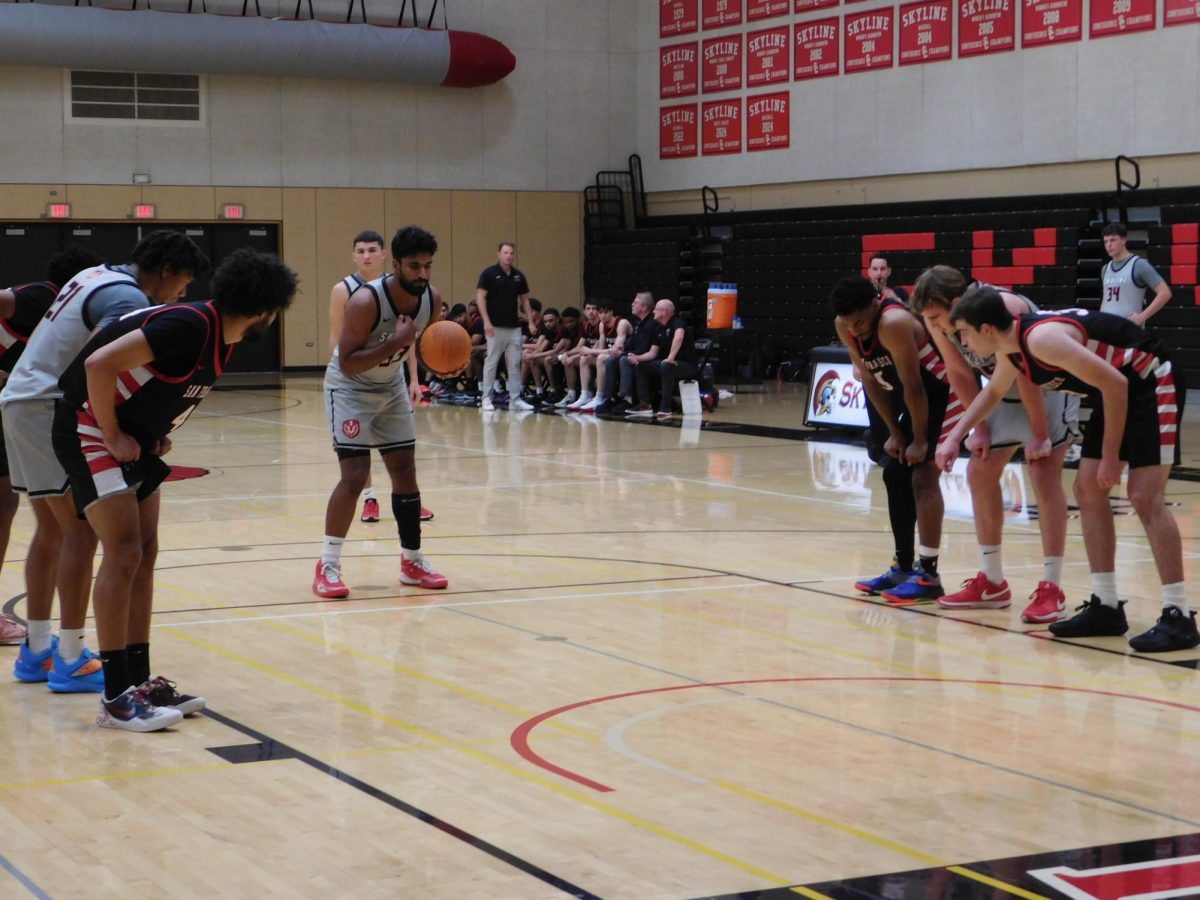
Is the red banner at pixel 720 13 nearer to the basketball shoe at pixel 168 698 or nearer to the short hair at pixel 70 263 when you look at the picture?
the short hair at pixel 70 263

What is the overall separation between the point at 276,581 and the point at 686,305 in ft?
58.7

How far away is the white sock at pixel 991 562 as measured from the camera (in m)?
7.34

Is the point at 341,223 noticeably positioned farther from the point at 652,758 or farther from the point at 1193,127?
the point at 652,758

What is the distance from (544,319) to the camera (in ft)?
65.0

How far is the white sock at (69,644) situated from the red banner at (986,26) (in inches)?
664

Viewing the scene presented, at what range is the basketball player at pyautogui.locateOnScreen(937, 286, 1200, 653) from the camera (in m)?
6.33

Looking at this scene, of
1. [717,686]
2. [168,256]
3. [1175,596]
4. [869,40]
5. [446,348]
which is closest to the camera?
[168,256]

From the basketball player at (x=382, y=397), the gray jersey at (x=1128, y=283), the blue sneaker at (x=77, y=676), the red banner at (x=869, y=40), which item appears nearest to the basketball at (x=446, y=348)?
the basketball player at (x=382, y=397)

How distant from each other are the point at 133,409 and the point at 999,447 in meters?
3.79

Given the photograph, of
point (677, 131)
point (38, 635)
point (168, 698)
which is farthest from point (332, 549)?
point (677, 131)

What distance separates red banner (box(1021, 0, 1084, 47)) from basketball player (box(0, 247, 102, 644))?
51.3 feet

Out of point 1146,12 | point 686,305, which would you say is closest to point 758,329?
point 686,305

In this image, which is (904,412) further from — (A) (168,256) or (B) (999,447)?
(A) (168,256)

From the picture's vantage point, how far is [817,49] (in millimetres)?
23312
